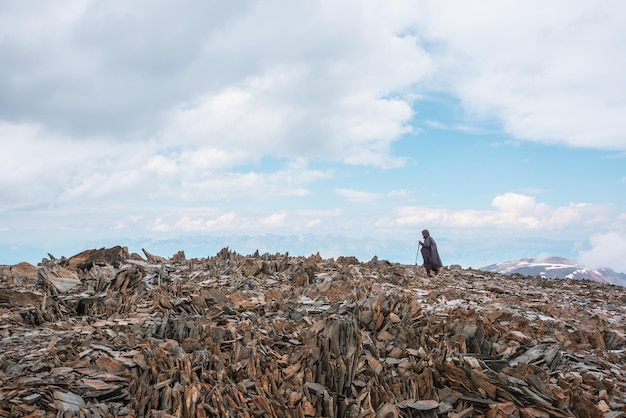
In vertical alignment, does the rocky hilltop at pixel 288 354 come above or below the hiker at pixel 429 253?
below

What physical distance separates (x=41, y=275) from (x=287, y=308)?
28.2 ft

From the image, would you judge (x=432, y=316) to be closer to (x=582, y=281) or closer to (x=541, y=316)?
(x=541, y=316)

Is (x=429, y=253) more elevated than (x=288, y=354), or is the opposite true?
(x=429, y=253)

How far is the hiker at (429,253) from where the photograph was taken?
2391 centimetres

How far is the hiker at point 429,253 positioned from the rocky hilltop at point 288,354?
27.7 feet

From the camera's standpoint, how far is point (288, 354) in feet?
→ 32.1

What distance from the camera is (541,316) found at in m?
14.6

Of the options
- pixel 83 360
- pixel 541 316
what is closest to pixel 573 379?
pixel 541 316

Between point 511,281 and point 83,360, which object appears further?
point 511,281

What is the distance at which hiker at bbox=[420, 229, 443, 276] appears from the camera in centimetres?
2391

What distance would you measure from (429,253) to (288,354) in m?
15.7

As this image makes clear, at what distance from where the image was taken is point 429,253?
24.0 m

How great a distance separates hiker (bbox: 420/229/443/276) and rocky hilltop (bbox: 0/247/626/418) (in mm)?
8434

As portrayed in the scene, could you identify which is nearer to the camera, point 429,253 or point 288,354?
point 288,354
